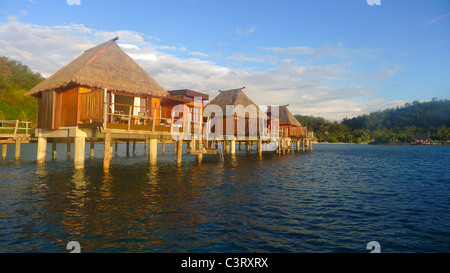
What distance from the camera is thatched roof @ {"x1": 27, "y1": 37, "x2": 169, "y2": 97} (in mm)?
16703

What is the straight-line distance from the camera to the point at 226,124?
32500 millimetres

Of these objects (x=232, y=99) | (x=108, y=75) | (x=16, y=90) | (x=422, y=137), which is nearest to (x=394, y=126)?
(x=422, y=137)

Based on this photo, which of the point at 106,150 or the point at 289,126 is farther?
the point at 289,126

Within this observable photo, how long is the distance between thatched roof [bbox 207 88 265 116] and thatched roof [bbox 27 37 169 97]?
1384 centimetres

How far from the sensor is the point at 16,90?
67.0 m

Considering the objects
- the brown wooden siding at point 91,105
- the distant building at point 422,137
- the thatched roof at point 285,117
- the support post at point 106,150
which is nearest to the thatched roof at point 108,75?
the brown wooden siding at point 91,105

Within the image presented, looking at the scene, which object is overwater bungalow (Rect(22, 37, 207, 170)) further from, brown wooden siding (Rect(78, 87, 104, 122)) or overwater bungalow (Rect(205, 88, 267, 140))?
overwater bungalow (Rect(205, 88, 267, 140))

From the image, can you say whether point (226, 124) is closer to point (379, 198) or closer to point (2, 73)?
point (379, 198)

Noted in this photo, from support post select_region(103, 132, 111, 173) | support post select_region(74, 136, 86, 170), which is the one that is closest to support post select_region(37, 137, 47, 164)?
support post select_region(74, 136, 86, 170)

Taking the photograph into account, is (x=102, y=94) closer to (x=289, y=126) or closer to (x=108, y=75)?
(x=108, y=75)

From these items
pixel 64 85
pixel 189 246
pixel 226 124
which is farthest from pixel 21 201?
pixel 226 124

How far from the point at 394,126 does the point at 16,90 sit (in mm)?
146184

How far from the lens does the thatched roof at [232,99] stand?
33.0 metres
